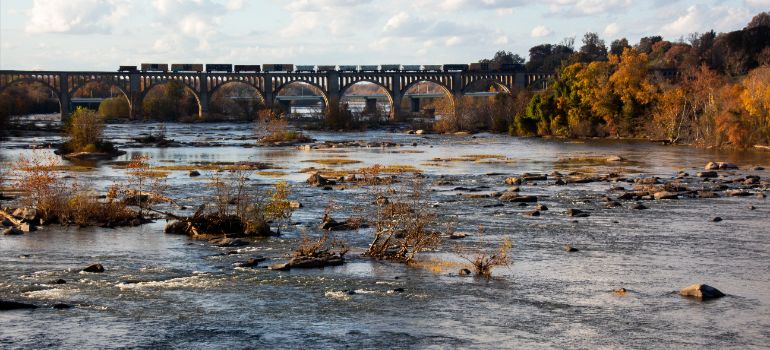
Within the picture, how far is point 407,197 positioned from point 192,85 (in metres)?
155

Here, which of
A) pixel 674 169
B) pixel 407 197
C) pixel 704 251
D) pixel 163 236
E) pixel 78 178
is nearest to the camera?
pixel 704 251

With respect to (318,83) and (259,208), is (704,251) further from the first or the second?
(318,83)

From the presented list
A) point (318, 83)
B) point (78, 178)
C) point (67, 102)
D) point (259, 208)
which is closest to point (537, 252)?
point (259, 208)

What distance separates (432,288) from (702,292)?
24.5 feet

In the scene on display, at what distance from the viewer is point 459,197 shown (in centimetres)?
4881

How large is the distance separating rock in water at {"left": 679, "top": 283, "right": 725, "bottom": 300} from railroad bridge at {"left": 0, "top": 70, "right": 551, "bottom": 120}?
16386 cm

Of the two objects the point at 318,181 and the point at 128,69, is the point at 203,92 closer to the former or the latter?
the point at 128,69

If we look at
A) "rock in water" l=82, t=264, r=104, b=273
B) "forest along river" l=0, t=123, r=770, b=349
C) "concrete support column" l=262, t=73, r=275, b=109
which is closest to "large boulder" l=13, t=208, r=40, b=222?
"forest along river" l=0, t=123, r=770, b=349

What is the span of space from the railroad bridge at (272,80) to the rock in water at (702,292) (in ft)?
538

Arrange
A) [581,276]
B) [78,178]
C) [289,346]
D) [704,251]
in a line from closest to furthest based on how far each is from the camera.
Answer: [289,346] < [581,276] < [704,251] < [78,178]

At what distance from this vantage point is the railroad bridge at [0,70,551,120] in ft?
629

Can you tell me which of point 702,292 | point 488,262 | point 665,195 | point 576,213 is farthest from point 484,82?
point 702,292

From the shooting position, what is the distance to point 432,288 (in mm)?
27859

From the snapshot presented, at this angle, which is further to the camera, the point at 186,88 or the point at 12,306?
the point at 186,88
